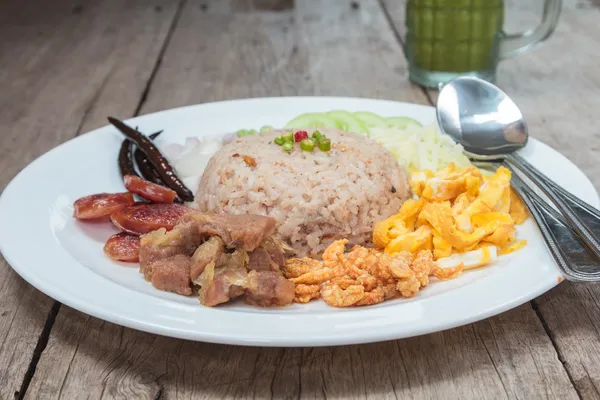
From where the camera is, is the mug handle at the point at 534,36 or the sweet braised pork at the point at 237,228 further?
the mug handle at the point at 534,36

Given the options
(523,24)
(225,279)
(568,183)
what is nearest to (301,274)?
(225,279)

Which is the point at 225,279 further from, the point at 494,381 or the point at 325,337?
the point at 494,381

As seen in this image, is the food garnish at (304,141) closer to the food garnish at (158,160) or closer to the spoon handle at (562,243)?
the food garnish at (158,160)

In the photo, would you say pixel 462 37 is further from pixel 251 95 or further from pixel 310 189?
pixel 310 189

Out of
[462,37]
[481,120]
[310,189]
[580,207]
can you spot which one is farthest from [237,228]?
[462,37]

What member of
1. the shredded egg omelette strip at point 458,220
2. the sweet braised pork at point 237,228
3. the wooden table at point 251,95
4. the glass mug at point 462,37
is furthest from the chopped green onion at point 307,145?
the glass mug at point 462,37
